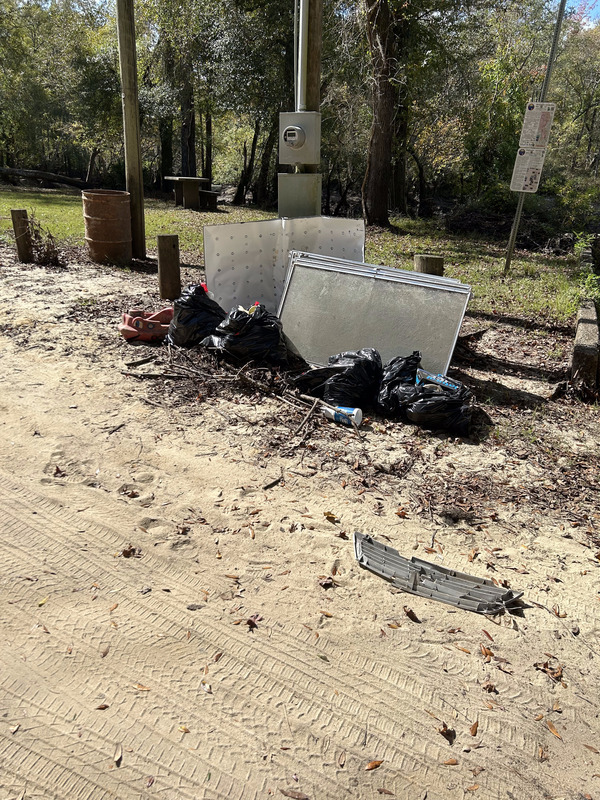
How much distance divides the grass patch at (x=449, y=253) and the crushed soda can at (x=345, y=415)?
434cm

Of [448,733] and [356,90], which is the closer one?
[448,733]

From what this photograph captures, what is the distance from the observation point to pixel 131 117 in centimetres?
978

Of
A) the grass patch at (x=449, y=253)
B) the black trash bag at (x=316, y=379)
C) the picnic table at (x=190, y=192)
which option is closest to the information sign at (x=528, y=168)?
the grass patch at (x=449, y=253)

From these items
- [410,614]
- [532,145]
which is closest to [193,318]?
[410,614]

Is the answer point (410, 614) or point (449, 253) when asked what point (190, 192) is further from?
point (410, 614)

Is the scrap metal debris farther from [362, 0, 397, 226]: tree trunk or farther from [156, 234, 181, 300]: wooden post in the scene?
[362, 0, 397, 226]: tree trunk

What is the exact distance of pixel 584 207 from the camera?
50.5 ft

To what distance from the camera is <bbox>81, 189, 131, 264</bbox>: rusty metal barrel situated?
378 inches

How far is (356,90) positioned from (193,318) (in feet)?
42.5

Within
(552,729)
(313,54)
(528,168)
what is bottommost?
(552,729)

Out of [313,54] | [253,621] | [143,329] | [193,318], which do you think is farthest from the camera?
[313,54]

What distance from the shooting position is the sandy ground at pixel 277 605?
87.3 inches

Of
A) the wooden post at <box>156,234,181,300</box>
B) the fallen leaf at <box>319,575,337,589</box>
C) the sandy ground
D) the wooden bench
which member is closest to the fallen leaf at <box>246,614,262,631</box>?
the sandy ground

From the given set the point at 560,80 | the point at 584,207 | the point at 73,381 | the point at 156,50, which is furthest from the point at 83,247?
the point at 560,80
